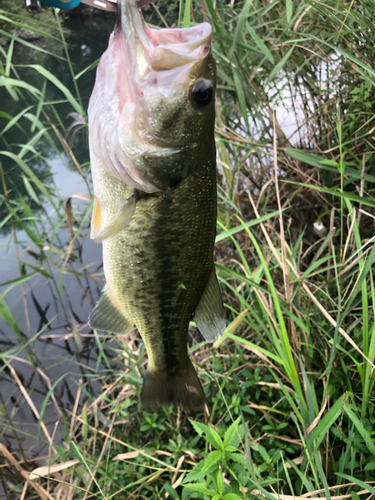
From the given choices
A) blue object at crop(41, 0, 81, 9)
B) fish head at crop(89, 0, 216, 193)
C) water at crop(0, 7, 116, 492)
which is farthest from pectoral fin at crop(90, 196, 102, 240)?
water at crop(0, 7, 116, 492)

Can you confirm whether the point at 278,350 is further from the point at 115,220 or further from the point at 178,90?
the point at 178,90

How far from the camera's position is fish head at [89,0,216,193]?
907mm

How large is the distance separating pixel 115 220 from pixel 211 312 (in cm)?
48

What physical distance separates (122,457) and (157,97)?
2.01 metres

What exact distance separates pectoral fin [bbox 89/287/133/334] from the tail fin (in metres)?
0.27

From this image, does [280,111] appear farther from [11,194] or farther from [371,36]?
[11,194]

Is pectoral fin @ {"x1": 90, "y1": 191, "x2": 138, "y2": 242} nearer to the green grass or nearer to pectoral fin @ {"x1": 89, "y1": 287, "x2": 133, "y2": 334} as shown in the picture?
pectoral fin @ {"x1": 89, "y1": 287, "x2": 133, "y2": 334}

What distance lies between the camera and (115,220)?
951 mm

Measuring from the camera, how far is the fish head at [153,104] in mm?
907

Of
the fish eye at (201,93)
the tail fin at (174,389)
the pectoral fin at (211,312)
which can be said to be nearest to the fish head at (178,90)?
the fish eye at (201,93)

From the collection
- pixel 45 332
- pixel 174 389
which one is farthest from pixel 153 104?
pixel 45 332

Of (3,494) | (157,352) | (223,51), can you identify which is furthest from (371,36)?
(3,494)

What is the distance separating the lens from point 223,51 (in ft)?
6.91

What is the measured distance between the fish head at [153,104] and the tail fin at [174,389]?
2.44ft
